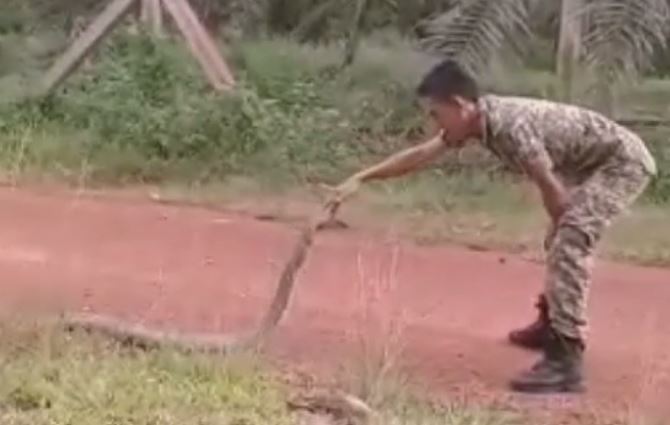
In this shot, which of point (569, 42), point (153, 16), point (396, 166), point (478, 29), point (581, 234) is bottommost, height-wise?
point (581, 234)

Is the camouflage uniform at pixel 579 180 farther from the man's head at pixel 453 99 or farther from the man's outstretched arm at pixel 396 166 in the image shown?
the man's outstretched arm at pixel 396 166

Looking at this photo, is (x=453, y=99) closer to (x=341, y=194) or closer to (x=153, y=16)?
(x=341, y=194)

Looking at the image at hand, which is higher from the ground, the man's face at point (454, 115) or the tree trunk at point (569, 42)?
the tree trunk at point (569, 42)

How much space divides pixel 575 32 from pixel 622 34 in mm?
974

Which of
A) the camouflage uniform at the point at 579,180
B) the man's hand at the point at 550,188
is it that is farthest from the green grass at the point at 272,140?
the man's hand at the point at 550,188

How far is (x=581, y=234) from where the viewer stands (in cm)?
694

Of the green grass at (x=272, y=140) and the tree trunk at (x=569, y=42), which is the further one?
the tree trunk at (x=569, y=42)

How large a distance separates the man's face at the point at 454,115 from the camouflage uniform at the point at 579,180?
0.34ft

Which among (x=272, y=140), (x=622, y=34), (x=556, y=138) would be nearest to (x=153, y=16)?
(x=272, y=140)

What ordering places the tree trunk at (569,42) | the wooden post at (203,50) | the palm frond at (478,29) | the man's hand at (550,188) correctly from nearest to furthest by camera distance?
the man's hand at (550,188)
the palm frond at (478,29)
the tree trunk at (569,42)
the wooden post at (203,50)

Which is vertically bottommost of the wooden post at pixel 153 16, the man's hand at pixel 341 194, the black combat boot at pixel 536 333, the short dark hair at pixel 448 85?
the black combat boot at pixel 536 333

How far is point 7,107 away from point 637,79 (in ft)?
16.5

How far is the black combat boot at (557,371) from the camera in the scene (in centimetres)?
693

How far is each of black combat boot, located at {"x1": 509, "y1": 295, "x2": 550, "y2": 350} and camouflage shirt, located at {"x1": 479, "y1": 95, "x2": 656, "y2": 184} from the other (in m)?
0.65
